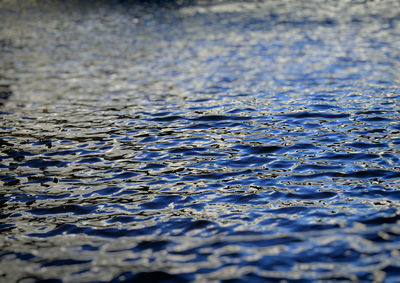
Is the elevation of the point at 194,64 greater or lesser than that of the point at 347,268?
greater

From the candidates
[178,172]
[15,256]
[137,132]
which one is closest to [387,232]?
[178,172]

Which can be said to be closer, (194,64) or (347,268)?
(347,268)

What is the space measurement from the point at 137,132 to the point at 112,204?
5921 millimetres

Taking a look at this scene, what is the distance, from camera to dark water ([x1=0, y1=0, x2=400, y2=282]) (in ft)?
28.1

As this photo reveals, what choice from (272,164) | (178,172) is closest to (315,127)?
(272,164)

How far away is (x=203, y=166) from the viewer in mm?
13156

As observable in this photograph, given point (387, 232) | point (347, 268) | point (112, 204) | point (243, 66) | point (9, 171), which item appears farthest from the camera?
point (243, 66)

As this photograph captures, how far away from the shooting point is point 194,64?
29.5 metres

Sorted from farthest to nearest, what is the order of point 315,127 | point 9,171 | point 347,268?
point 315,127 < point 9,171 < point 347,268

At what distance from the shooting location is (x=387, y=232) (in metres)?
8.98

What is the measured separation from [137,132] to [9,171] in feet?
15.2

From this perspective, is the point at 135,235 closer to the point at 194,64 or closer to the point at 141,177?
the point at 141,177

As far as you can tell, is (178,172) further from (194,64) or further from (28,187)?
(194,64)

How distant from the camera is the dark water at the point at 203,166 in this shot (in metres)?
8.57
